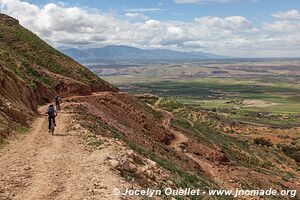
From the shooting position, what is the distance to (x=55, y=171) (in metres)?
16.5

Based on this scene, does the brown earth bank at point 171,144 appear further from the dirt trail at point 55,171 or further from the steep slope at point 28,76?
the dirt trail at point 55,171

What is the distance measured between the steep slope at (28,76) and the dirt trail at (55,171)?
2.53 m

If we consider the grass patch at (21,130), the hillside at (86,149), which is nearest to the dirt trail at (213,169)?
the hillside at (86,149)

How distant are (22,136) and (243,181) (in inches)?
857

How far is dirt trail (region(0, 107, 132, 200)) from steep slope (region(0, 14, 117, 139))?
253 centimetres

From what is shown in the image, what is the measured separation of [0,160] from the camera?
17000 millimetres

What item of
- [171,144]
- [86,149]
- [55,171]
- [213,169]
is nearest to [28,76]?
[171,144]

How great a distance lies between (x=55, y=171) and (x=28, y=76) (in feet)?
84.2

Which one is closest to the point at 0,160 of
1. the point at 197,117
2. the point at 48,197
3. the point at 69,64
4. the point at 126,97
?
the point at 48,197

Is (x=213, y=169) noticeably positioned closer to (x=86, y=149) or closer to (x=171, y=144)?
(x=171, y=144)

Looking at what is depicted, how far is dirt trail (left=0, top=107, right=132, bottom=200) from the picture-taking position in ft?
46.8

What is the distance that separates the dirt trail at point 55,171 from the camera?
1426 cm

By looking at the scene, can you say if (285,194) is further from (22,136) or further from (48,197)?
(48,197)

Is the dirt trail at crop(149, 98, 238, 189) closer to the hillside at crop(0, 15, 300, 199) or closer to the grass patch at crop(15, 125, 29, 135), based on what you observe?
the hillside at crop(0, 15, 300, 199)
